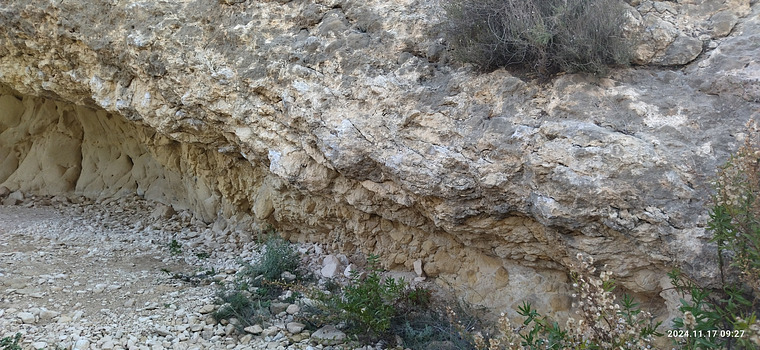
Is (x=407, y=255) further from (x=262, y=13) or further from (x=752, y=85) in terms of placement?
(x=752, y=85)

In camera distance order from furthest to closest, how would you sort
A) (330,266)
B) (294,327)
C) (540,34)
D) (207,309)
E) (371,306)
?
(330,266) → (207,309) → (294,327) → (371,306) → (540,34)

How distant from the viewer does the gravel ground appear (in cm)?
328

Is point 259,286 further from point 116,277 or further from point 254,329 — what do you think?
point 116,277

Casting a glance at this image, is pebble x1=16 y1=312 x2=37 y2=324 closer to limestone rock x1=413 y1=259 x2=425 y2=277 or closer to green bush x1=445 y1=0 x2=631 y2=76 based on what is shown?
limestone rock x1=413 y1=259 x2=425 y2=277

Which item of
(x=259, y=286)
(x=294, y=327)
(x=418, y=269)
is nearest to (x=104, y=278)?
→ (x=259, y=286)

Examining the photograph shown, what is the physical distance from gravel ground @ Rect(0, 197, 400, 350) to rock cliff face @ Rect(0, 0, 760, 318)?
0.89 meters

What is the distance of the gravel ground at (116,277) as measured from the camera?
3.28m

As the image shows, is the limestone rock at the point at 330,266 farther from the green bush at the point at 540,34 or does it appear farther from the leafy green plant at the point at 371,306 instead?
the green bush at the point at 540,34

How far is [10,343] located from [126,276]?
1134mm

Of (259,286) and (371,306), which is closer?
(371,306)

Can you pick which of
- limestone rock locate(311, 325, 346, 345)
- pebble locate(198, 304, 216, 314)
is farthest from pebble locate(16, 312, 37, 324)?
limestone rock locate(311, 325, 346, 345)

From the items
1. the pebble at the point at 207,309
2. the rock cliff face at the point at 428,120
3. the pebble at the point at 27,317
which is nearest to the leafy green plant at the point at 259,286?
the pebble at the point at 207,309

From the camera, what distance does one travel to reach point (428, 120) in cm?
317

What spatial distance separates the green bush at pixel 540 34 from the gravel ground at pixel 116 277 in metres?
1.98
